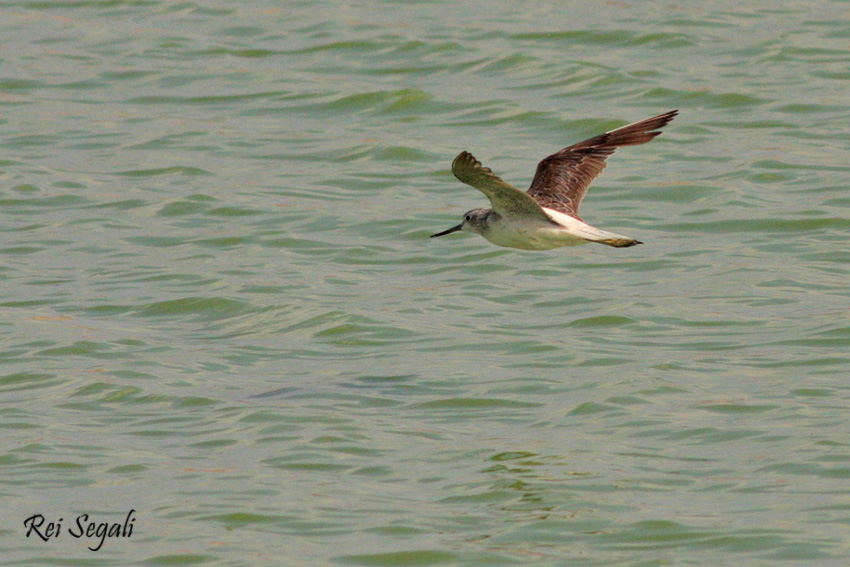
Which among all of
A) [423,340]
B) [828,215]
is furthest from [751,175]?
[423,340]

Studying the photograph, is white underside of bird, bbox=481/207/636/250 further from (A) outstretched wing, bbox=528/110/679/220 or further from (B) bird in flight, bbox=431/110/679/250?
(A) outstretched wing, bbox=528/110/679/220

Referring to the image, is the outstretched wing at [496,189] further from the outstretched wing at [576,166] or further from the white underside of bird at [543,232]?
the outstretched wing at [576,166]

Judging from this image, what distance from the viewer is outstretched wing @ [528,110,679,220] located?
1122 cm

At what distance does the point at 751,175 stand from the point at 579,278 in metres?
3.14

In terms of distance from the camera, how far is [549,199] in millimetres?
11219

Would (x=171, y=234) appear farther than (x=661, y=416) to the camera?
Yes

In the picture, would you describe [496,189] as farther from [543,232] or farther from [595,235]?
[595,235]

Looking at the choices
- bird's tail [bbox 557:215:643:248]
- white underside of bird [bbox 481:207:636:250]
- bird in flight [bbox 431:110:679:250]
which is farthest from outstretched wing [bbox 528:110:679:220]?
bird's tail [bbox 557:215:643:248]

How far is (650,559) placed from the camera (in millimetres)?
7883

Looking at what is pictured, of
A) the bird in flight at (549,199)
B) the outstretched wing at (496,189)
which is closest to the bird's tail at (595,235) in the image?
the bird in flight at (549,199)

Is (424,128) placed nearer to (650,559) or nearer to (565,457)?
(565,457)

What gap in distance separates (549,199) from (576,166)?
1.47ft

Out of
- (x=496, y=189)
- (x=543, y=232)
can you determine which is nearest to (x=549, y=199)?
(x=543, y=232)

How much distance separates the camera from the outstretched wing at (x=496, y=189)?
902 cm
